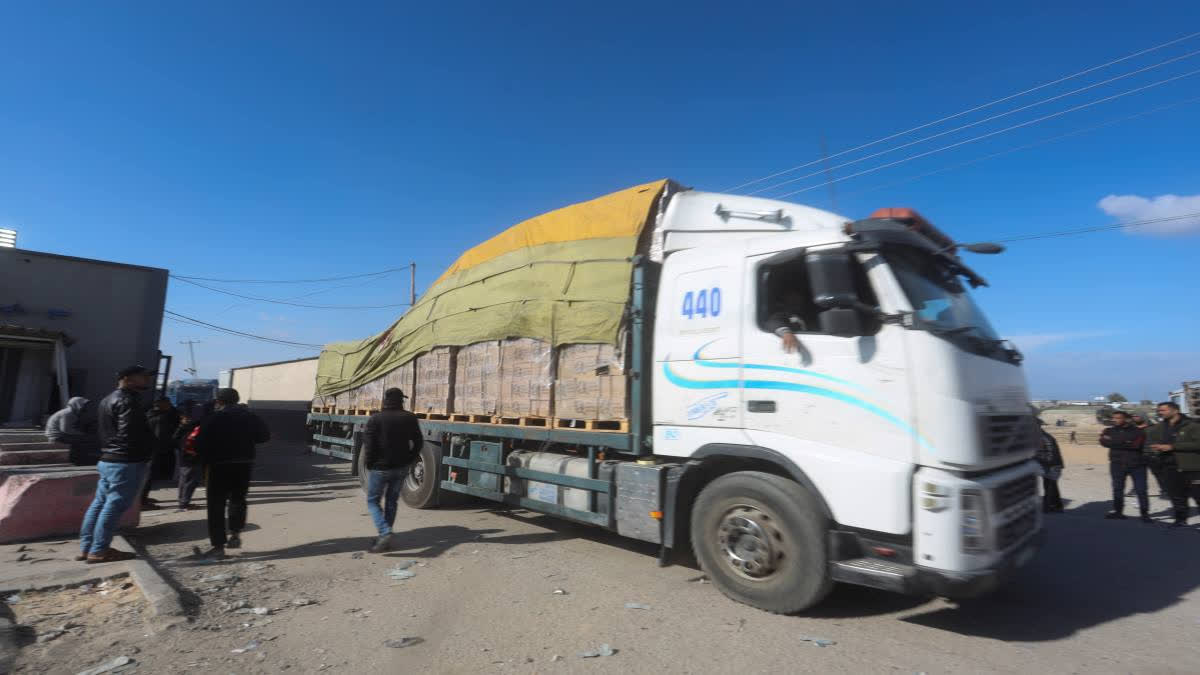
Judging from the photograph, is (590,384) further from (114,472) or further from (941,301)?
(114,472)

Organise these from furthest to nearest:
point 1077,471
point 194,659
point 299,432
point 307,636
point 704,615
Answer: point 299,432 < point 1077,471 < point 704,615 < point 307,636 < point 194,659

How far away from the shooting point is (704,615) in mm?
4289

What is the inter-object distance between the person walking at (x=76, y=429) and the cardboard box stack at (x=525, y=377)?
536 centimetres

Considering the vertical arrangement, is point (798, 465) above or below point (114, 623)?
above

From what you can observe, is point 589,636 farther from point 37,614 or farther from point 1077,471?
point 1077,471

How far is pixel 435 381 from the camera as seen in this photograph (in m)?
7.88

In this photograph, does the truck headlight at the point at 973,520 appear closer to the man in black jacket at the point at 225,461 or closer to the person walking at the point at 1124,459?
the man in black jacket at the point at 225,461

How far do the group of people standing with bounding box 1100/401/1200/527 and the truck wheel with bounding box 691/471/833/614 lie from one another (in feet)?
23.6

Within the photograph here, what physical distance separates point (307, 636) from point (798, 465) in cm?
348

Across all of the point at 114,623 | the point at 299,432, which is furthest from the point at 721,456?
the point at 299,432

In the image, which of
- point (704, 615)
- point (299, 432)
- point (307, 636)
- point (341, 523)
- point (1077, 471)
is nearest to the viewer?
point (307, 636)

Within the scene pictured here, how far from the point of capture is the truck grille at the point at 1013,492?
3752mm

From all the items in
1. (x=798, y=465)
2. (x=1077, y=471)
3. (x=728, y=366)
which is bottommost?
(x=1077, y=471)

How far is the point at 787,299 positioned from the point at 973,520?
74.5 inches
